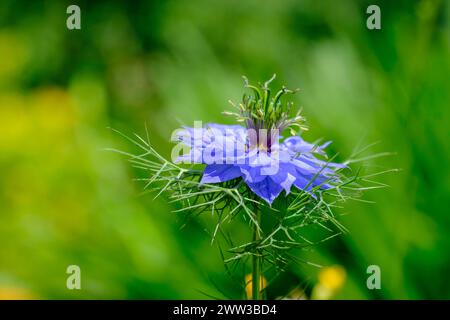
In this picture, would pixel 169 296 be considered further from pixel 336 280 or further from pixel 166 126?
pixel 166 126

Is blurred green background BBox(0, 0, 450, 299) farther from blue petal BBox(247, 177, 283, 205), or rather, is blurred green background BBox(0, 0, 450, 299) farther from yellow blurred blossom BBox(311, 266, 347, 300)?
blue petal BBox(247, 177, 283, 205)

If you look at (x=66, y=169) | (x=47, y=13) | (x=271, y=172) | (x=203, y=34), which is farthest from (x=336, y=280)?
(x=47, y=13)

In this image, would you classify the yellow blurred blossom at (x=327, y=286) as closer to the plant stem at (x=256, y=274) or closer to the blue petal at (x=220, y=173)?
the plant stem at (x=256, y=274)

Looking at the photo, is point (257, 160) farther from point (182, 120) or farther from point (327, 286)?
point (182, 120)

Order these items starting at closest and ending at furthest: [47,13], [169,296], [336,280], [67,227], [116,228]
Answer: [336,280] < [169,296] < [116,228] < [67,227] < [47,13]

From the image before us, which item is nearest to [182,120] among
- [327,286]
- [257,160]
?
[327,286]

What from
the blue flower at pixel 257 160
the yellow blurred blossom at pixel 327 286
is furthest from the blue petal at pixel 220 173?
the yellow blurred blossom at pixel 327 286
